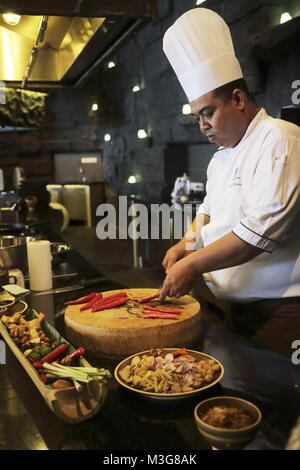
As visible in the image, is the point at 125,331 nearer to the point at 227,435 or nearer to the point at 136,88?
the point at 227,435

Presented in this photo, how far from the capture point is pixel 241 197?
1974 mm

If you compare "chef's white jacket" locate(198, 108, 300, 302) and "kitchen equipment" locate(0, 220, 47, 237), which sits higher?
"chef's white jacket" locate(198, 108, 300, 302)

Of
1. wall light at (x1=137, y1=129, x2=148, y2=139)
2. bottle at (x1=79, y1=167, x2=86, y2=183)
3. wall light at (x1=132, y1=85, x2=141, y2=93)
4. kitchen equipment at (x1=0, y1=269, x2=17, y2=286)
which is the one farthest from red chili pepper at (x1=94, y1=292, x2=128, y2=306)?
bottle at (x1=79, y1=167, x2=86, y2=183)

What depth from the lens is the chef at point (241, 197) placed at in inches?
67.2

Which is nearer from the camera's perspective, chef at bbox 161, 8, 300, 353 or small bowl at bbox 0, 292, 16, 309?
chef at bbox 161, 8, 300, 353

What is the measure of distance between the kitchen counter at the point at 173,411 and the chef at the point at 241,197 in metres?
0.39

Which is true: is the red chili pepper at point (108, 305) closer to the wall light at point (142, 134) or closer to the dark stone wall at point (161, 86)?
the dark stone wall at point (161, 86)

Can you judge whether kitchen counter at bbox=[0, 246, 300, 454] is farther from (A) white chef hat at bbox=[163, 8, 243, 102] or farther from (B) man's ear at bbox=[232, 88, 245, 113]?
(A) white chef hat at bbox=[163, 8, 243, 102]

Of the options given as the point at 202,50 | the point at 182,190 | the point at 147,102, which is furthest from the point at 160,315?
the point at 147,102

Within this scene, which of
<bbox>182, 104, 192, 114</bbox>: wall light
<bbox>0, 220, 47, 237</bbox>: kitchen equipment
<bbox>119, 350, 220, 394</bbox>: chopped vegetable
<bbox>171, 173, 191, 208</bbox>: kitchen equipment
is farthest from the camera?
<bbox>182, 104, 192, 114</bbox>: wall light

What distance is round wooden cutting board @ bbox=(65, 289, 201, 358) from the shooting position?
58.1 inches

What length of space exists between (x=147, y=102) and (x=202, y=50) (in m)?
6.03

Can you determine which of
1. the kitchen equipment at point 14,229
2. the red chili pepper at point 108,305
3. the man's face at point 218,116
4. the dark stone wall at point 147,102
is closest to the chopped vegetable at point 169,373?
the red chili pepper at point 108,305

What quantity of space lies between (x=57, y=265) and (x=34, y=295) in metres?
0.54
